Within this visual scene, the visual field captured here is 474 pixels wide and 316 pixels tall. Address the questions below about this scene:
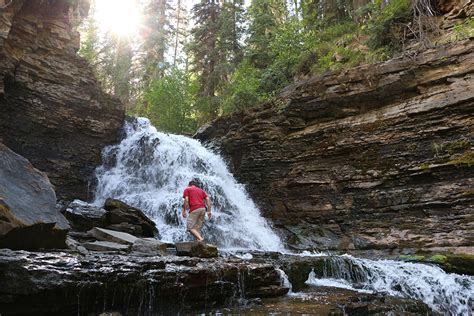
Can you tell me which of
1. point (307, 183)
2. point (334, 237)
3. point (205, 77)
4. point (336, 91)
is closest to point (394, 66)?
point (336, 91)

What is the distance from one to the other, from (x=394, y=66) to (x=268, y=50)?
10645 mm

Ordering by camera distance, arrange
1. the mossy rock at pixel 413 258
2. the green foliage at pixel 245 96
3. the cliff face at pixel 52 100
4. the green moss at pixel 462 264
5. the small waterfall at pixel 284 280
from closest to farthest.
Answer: the small waterfall at pixel 284 280, the green moss at pixel 462 264, the mossy rock at pixel 413 258, the cliff face at pixel 52 100, the green foliage at pixel 245 96

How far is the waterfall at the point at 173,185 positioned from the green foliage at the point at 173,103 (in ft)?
18.4

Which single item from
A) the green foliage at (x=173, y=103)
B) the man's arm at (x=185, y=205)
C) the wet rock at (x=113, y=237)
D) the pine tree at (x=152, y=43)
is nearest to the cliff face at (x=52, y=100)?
the green foliage at (x=173, y=103)

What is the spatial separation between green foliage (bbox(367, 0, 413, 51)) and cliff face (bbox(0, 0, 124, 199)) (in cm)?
1231

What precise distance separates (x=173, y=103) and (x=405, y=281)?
1979cm

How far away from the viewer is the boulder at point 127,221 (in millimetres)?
10992

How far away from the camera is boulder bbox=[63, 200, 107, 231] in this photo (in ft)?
35.1

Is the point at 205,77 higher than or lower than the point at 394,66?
higher

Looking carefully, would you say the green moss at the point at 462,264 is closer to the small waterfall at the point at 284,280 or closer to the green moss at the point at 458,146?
the green moss at the point at 458,146

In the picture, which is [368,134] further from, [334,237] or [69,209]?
[69,209]

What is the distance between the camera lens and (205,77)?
2602 cm

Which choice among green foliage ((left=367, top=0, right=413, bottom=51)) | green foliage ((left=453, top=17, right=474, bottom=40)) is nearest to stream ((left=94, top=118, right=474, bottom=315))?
green foliage ((left=453, top=17, right=474, bottom=40))

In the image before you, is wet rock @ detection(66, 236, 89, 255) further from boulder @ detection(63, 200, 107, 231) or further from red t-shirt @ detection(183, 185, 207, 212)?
boulder @ detection(63, 200, 107, 231)
